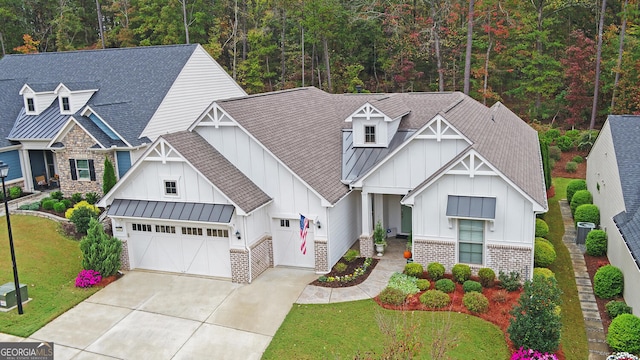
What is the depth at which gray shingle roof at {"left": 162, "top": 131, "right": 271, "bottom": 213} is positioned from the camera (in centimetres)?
1850

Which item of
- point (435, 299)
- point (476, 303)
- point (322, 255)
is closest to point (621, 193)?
point (476, 303)

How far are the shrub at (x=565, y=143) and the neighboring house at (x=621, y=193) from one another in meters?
12.3

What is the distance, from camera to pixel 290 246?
66.6ft

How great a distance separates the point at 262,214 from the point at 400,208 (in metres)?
6.40

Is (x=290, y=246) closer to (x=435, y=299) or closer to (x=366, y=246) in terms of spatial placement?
(x=366, y=246)

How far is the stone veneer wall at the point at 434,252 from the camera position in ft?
61.7

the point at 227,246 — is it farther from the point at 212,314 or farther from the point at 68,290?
the point at 68,290

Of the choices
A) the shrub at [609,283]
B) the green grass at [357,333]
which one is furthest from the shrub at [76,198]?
the shrub at [609,283]

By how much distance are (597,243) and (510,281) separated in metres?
5.37

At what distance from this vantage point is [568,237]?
23250 mm

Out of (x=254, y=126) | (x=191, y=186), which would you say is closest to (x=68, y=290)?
(x=191, y=186)

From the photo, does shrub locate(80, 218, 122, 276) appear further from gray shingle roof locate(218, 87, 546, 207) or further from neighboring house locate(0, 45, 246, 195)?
neighboring house locate(0, 45, 246, 195)

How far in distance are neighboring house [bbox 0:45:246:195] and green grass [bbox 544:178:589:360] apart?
2035 centimetres

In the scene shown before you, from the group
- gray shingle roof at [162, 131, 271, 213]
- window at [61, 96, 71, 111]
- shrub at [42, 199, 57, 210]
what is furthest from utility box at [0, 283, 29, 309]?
window at [61, 96, 71, 111]
